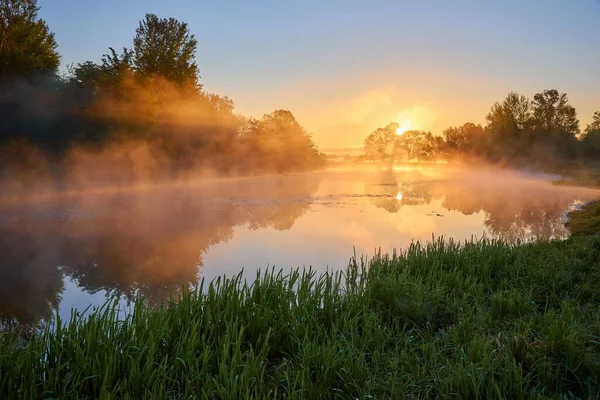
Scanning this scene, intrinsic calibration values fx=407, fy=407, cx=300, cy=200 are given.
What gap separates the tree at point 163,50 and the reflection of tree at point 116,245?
22231 mm

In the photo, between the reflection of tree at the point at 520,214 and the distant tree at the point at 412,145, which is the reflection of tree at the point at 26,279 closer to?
the reflection of tree at the point at 520,214

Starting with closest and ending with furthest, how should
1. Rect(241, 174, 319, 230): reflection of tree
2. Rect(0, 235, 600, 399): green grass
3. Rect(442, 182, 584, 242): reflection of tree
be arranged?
Rect(0, 235, 600, 399): green grass → Rect(442, 182, 584, 242): reflection of tree → Rect(241, 174, 319, 230): reflection of tree

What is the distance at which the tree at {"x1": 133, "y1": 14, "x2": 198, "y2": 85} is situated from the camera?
124 feet

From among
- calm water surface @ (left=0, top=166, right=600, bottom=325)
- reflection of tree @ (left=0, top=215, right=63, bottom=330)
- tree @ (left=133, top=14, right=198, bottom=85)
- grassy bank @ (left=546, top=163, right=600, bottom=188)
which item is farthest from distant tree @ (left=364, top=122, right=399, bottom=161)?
reflection of tree @ (left=0, top=215, right=63, bottom=330)

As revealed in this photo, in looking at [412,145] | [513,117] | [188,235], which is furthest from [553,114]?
[188,235]

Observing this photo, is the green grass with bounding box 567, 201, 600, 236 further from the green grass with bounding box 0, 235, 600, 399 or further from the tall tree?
the tall tree

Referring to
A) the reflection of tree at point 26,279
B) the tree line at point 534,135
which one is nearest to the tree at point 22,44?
the reflection of tree at point 26,279

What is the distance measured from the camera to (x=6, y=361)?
10.3ft

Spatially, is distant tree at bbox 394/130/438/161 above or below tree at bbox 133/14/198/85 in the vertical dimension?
below

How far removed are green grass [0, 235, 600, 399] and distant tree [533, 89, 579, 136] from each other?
59.0m

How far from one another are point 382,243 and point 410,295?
19.5 ft

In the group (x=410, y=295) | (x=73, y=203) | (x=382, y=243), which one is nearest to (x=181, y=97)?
(x=73, y=203)

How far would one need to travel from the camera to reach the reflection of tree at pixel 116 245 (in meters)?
7.17

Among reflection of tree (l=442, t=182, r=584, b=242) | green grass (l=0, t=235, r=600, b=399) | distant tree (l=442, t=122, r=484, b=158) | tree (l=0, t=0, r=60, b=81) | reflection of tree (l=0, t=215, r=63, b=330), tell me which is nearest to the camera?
green grass (l=0, t=235, r=600, b=399)
